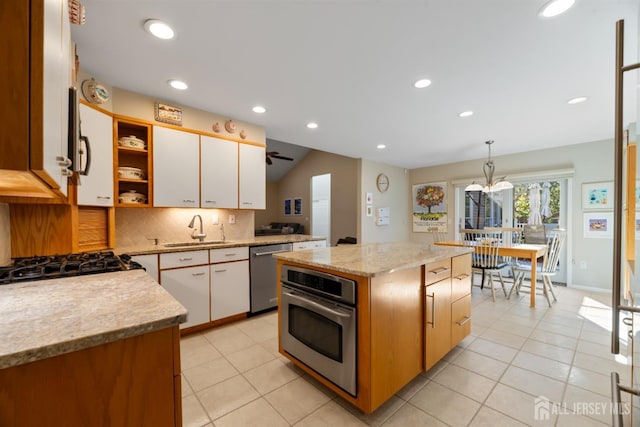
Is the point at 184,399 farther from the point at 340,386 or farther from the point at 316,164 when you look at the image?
the point at 316,164

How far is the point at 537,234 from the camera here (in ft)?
14.9

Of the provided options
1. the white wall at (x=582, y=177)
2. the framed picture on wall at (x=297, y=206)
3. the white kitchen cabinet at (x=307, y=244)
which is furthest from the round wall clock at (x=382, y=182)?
the white kitchen cabinet at (x=307, y=244)

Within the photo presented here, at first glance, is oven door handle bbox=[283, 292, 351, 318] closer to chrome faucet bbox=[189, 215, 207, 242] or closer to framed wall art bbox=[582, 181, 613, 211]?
chrome faucet bbox=[189, 215, 207, 242]

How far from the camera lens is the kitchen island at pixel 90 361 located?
586mm

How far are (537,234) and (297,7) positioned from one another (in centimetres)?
531

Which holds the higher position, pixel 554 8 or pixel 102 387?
pixel 554 8

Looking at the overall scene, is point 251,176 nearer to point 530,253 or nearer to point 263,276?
point 263,276

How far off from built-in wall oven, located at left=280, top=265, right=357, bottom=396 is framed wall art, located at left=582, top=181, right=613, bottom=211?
4.94m

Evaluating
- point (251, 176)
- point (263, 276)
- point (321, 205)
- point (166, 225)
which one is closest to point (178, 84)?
point (251, 176)

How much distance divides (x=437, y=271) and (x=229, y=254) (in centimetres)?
204

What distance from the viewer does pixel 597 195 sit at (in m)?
3.99

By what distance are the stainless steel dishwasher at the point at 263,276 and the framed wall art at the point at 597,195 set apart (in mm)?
4832

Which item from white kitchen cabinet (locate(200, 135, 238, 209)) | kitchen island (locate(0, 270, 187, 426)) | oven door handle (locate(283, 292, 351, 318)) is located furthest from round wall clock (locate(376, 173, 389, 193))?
kitchen island (locate(0, 270, 187, 426))

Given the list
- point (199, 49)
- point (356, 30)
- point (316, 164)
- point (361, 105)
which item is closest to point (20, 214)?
point (199, 49)
